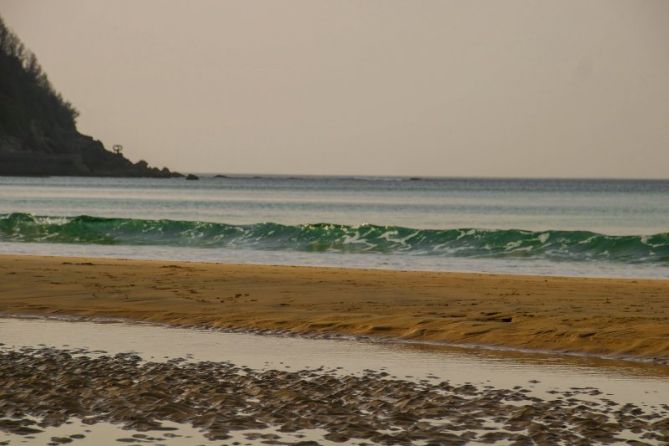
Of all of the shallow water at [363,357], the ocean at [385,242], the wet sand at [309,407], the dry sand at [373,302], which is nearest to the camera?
the wet sand at [309,407]

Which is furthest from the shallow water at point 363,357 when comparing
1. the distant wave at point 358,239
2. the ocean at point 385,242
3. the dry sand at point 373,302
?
the distant wave at point 358,239

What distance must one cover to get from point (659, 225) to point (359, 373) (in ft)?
184

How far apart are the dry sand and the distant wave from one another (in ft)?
47.1

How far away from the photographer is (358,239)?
49.6 meters

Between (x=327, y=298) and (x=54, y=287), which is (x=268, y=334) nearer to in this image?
(x=327, y=298)

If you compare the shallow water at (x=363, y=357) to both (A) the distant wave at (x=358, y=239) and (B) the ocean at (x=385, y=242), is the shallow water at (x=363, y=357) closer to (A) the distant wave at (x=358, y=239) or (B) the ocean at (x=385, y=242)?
(B) the ocean at (x=385, y=242)

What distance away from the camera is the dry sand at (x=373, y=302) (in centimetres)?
1675

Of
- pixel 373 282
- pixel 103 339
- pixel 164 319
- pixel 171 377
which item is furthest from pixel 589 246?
pixel 171 377

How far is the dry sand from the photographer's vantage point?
16.8 meters

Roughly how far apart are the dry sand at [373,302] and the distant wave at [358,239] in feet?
47.1

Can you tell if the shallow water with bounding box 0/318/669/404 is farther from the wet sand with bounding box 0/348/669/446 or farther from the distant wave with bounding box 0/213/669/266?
the distant wave with bounding box 0/213/669/266

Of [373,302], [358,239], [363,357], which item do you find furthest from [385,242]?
[363,357]

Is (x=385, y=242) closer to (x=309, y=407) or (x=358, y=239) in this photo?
(x=358, y=239)

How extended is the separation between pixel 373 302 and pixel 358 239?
2833 centimetres
